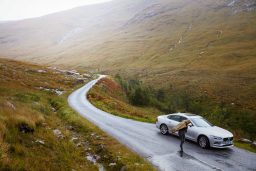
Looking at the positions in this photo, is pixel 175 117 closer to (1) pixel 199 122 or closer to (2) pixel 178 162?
(1) pixel 199 122

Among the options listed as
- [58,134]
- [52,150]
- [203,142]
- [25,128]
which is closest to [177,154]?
[203,142]

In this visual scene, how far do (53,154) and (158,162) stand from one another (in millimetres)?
5290

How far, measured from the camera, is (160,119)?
21.1 metres

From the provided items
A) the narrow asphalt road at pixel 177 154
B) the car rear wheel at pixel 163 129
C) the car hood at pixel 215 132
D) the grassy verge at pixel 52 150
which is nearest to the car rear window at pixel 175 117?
the car rear wheel at pixel 163 129

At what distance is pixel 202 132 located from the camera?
17.6m

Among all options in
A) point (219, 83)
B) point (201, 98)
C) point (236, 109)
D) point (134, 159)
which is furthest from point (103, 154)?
point (219, 83)

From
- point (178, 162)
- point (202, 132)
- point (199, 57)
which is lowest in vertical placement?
point (178, 162)

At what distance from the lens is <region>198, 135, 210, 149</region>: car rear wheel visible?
676 inches

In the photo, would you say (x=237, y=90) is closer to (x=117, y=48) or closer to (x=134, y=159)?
(x=134, y=159)

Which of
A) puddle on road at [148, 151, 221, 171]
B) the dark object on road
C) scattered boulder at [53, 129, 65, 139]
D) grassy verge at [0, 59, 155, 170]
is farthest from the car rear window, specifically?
the dark object on road

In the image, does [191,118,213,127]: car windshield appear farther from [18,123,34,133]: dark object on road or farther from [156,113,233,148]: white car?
[18,123,34,133]: dark object on road

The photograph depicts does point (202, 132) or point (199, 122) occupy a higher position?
point (199, 122)

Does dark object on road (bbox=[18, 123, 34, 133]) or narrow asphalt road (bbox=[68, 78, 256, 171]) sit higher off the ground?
dark object on road (bbox=[18, 123, 34, 133])

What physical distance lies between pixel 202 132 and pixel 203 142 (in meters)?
0.63
